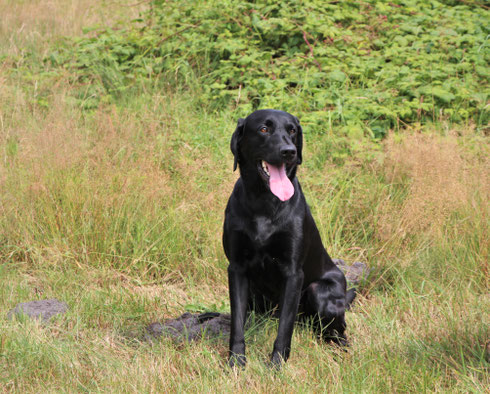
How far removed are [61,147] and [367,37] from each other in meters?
4.15

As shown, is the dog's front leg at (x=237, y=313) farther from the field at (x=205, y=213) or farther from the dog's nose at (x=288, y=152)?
the dog's nose at (x=288, y=152)

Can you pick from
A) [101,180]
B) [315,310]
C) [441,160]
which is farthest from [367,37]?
[315,310]

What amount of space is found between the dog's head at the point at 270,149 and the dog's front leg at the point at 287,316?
0.45 m

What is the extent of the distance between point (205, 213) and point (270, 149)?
186cm

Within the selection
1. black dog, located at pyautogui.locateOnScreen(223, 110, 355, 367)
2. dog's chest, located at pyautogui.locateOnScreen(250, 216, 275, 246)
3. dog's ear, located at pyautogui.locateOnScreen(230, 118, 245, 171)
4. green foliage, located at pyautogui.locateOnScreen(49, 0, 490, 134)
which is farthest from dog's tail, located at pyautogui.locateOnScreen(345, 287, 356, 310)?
green foliage, located at pyautogui.locateOnScreen(49, 0, 490, 134)

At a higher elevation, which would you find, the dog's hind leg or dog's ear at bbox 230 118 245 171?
dog's ear at bbox 230 118 245 171

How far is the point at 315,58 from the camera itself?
22.9 ft

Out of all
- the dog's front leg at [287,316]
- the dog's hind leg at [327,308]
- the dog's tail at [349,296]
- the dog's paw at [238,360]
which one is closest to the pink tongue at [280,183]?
the dog's front leg at [287,316]

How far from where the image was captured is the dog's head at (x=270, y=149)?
2975 mm

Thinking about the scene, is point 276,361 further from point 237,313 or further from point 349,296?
point 349,296

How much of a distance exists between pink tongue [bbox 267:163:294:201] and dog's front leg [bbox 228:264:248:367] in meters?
0.46

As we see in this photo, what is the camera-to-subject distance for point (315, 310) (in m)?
3.42

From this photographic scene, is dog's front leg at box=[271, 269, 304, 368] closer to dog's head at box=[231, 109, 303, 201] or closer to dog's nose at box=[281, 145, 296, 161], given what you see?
dog's head at box=[231, 109, 303, 201]

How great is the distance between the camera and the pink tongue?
9.75ft
